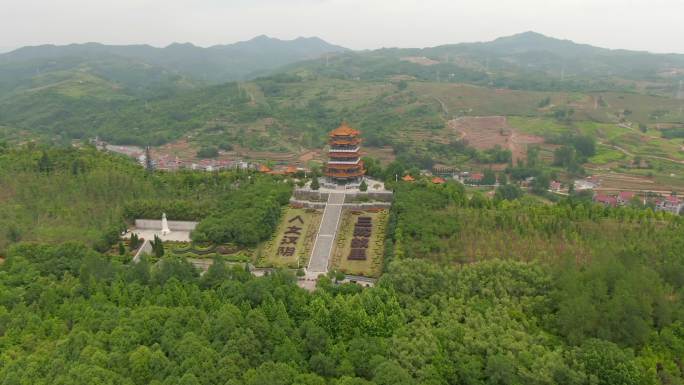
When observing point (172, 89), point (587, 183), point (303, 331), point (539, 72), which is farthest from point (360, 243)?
point (539, 72)

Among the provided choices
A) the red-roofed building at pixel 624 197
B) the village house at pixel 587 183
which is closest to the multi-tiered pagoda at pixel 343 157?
the red-roofed building at pixel 624 197

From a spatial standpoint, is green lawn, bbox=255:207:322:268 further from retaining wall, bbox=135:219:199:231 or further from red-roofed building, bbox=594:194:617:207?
red-roofed building, bbox=594:194:617:207

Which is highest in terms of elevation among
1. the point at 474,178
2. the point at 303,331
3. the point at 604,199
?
the point at 303,331

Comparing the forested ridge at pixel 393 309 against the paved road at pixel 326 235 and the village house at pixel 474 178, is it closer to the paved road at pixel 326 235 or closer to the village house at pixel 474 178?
the paved road at pixel 326 235

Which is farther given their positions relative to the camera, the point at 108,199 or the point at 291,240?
the point at 108,199

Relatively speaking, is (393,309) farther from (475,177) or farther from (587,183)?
(587,183)

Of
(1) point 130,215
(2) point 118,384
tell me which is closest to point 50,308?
(2) point 118,384

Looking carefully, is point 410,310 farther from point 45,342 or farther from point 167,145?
point 167,145
